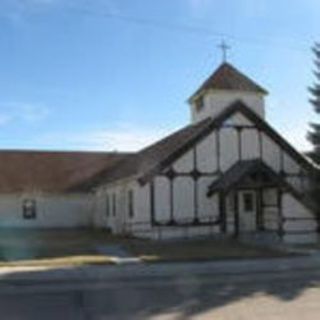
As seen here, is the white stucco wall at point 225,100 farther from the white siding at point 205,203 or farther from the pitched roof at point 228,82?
the white siding at point 205,203

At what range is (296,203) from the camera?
3519 centimetres

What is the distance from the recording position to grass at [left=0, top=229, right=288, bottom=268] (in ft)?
83.9

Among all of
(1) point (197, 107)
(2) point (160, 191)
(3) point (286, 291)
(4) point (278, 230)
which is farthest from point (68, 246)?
(3) point (286, 291)

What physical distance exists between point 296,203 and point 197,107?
8537 mm

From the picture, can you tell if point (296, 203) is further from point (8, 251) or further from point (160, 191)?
point (8, 251)

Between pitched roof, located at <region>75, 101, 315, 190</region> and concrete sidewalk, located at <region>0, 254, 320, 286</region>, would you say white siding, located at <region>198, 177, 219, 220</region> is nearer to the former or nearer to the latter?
pitched roof, located at <region>75, 101, 315, 190</region>

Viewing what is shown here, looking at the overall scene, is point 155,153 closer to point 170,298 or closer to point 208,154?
point 208,154

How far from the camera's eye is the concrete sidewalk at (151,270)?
20.8 metres

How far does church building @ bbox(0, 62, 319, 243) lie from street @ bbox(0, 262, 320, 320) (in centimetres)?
1380

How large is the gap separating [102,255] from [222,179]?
379 inches

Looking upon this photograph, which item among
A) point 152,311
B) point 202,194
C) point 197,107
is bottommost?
point 152,311

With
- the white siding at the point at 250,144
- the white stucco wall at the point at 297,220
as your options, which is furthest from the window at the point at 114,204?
the white stucco wall at the point at 297,220

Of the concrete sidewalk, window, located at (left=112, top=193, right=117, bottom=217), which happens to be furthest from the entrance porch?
the concrete sidewalk

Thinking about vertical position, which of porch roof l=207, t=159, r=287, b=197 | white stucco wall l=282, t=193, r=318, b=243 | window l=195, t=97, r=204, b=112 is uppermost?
window l=195, t=97, r=204, b=112
